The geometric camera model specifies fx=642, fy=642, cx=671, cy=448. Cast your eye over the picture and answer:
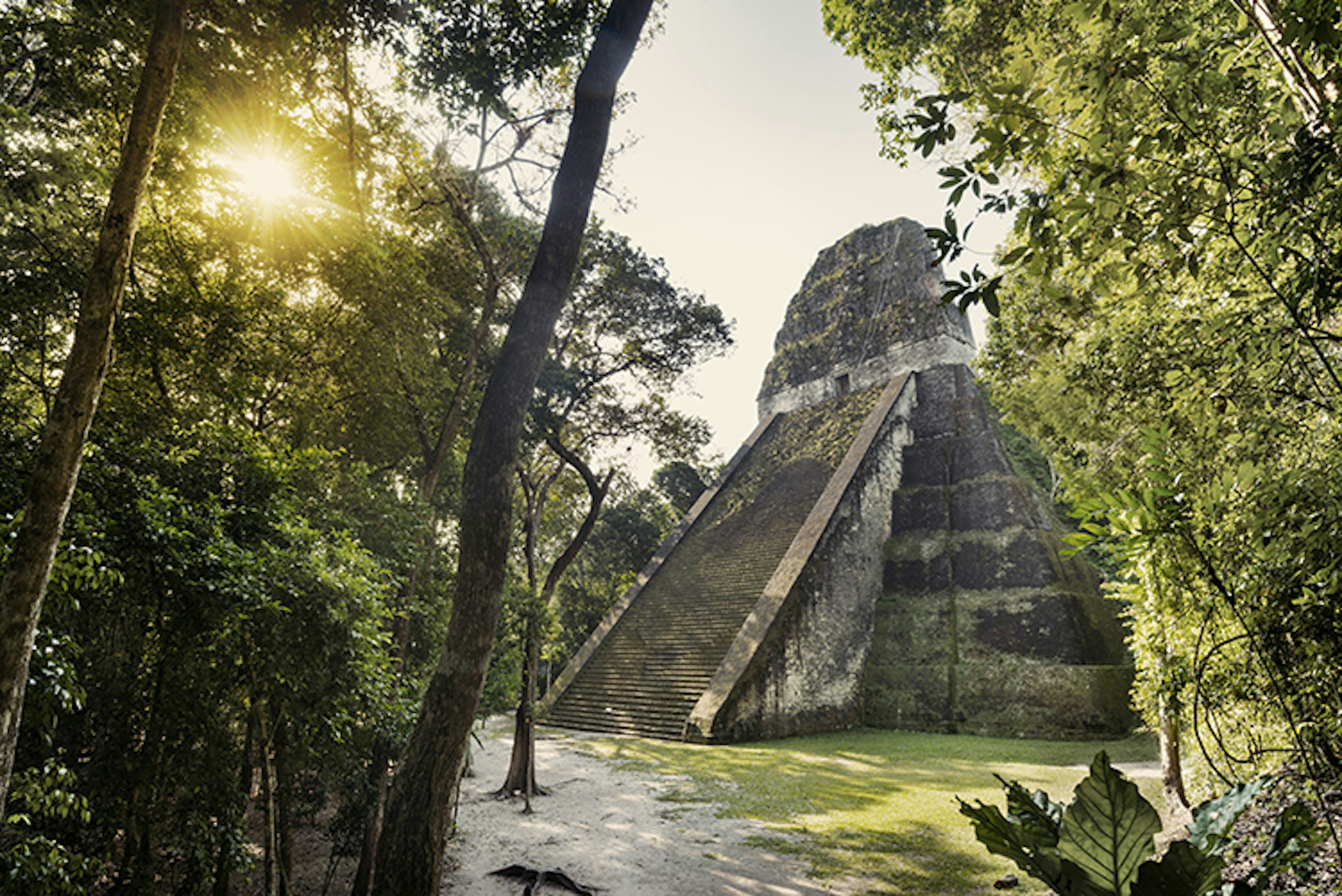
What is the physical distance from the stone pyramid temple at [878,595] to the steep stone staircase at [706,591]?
0.05 m

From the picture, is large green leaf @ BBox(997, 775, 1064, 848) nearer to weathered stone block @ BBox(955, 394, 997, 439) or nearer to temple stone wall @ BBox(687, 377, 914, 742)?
temple stone wall @ BBox(687, 377, 914, 742)

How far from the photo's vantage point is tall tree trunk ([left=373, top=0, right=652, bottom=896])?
10.3 ft

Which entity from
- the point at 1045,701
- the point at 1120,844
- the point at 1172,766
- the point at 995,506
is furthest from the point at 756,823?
the point at 995,506

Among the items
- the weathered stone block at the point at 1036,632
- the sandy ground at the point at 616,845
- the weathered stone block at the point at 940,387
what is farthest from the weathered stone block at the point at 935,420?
the sandy ground at the point at 616,845

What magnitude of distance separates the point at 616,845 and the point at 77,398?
528 centimetres

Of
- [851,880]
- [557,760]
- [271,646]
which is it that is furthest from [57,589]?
[557,760]

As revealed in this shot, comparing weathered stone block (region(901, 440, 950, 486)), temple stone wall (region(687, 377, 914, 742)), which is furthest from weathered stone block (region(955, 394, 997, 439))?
temple stone wall (region(687, 377, 914, 742))

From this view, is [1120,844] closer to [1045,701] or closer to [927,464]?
[1045,701]

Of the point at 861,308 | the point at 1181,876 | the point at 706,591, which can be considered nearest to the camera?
the point at 1181,876

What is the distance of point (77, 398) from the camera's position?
2.61 m

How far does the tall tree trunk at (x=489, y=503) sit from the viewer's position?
313 cm

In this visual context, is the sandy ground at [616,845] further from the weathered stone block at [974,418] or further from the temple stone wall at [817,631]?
the weathered stone block at [974,418]

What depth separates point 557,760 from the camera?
32.3 ft

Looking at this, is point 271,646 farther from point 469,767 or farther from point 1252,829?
point 469,767
